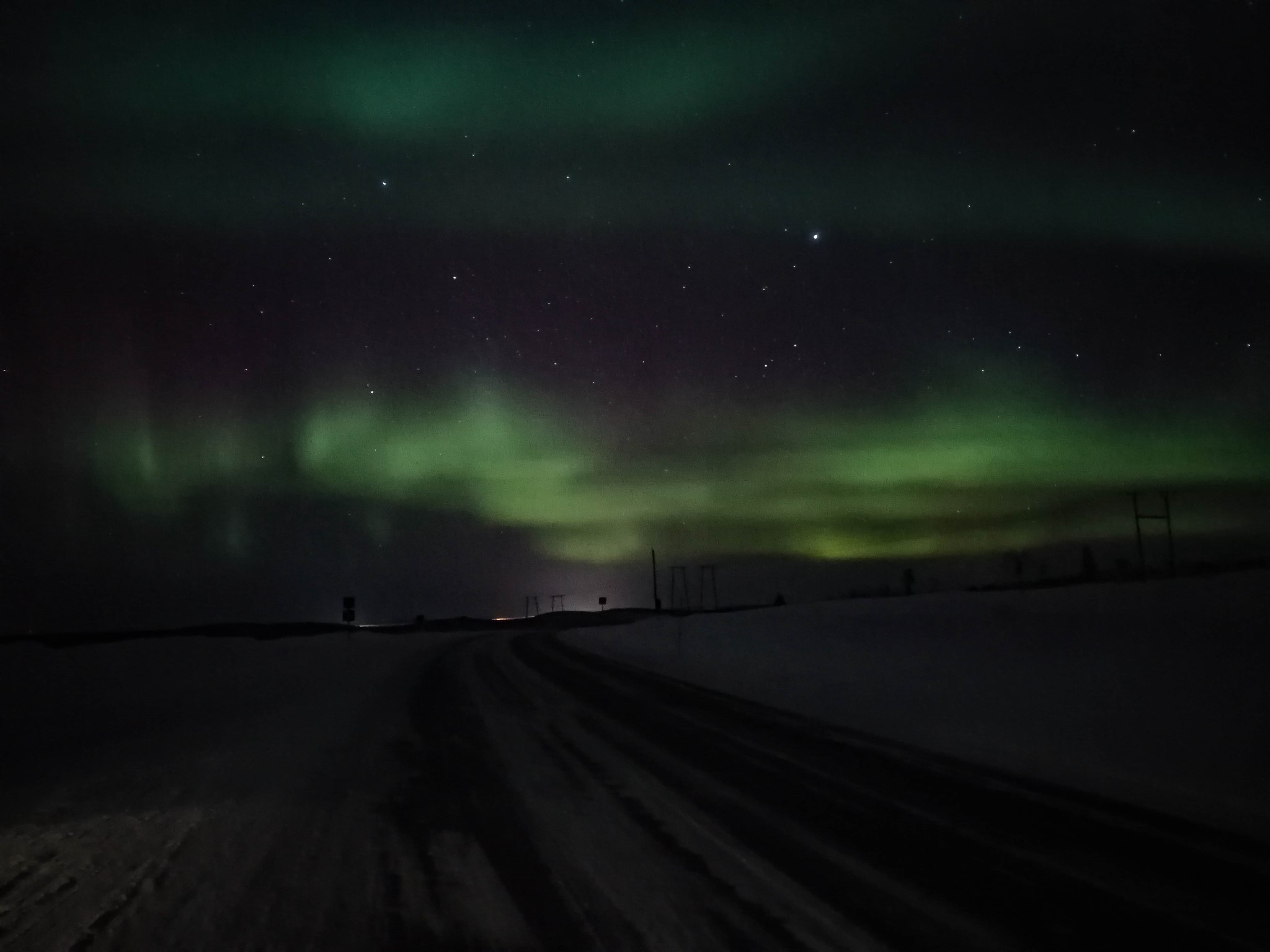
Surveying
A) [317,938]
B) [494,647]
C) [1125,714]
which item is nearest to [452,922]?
[317,938]

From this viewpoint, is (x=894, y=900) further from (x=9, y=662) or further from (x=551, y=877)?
(x=9, y=662)

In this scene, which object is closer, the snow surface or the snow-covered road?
the snow-covered road

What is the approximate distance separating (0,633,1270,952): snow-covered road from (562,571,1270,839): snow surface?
97 centimetres

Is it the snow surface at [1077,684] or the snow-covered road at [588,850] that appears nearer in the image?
the snow-covered road at [588,850]

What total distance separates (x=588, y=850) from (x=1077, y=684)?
889 cm

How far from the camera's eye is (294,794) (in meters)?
9.64

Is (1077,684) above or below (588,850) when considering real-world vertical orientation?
above

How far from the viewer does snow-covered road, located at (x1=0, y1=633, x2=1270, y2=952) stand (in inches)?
211

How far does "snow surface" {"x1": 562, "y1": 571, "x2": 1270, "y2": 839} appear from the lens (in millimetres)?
9406

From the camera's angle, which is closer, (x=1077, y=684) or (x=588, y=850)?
(x=588, y=850)

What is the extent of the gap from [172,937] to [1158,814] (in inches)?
291

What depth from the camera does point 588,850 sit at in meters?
7.12

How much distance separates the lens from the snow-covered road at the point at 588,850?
17.6 feet

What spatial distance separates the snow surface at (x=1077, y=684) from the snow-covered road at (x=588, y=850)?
0.97m
